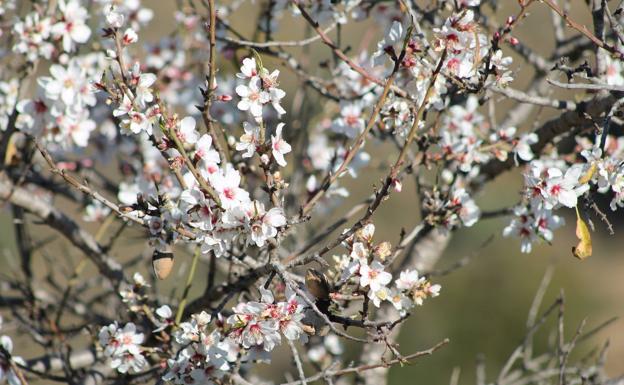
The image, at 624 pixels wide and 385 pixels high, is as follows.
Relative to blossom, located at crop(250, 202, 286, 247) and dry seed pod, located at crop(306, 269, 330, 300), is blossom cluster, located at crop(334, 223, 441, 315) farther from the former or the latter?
blossom, located at crop(250, 202, 286, 247)

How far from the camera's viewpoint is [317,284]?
1985 mm

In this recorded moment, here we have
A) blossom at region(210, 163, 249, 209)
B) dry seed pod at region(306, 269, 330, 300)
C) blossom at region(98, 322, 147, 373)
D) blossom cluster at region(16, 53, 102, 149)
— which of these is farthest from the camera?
blossom cluster at region(16, 53, 102, 149)

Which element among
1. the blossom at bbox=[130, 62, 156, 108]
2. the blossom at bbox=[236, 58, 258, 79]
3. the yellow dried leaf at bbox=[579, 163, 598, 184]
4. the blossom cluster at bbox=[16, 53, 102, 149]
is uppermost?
the blossom cluster at bbox=[16, 53, 102, 149]

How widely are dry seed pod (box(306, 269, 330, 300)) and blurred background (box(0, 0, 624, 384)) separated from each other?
3.73 m

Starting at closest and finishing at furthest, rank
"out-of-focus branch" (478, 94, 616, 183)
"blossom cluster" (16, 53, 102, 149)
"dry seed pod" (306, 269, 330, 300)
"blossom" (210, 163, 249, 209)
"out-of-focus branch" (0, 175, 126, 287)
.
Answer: "blossom" (210, 163, 249, 209) → "dry seed pod" (306, 269, 330, 300) → "out-of-focus branch" (478, 94, 616, 183) → "blossom cluster" (16, 53, 102, 149) → "out-of-focus branch" (0, 175, 126, 287)

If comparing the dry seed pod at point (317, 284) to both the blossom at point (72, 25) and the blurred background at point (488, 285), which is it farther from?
the blurred background at point (488, 285)

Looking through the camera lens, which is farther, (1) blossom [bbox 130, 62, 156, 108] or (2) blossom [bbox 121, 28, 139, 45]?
(2) blossom [bbox 121, 28, 139, 45]

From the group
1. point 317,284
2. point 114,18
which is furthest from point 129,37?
point 317,284

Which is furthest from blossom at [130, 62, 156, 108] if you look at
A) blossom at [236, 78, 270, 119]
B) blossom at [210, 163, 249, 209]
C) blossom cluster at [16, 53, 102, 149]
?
blossom cluster at [16, 53, 102, 149]

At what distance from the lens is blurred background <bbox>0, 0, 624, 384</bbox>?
901cm

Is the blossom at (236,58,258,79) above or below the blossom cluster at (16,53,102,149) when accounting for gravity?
below

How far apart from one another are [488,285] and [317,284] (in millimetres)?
9180

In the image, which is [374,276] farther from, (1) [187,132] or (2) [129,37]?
(2) [129,37]

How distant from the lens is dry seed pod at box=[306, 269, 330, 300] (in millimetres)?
1983
